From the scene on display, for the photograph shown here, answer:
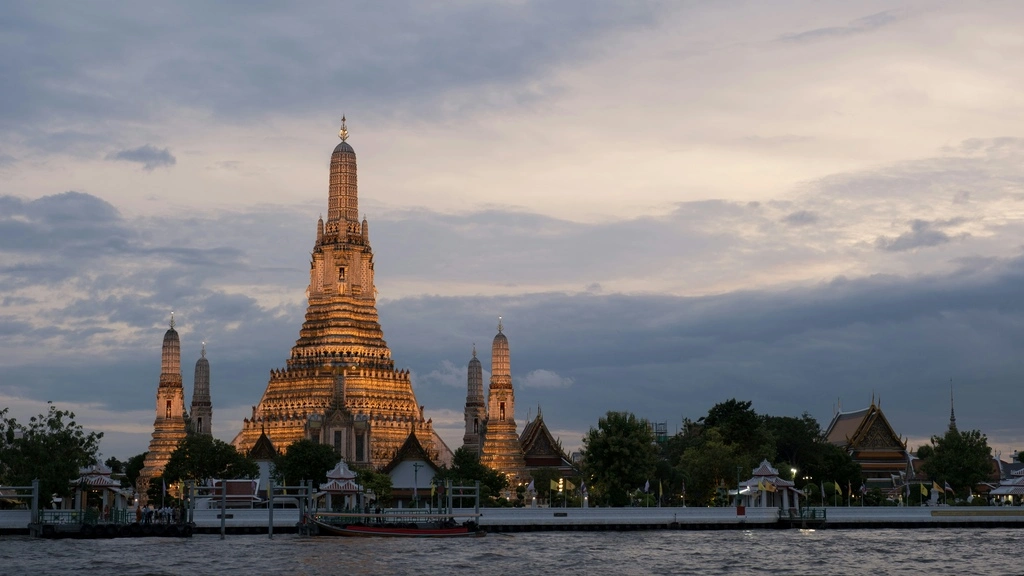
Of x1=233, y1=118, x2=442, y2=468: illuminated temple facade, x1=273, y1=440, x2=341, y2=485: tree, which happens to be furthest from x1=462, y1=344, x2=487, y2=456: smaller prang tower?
x1=273, y1=440, x2=341, y2=485: tree

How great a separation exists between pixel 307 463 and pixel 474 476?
12343mm

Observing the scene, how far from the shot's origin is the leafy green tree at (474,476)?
113m

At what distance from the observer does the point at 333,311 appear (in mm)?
143750

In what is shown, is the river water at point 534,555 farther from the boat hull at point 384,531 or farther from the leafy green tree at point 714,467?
the leafy green tree at point 714,467

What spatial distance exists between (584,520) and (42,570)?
3713 cm

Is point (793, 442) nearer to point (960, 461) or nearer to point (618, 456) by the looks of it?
point (960, 461)

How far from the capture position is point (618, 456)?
109125 mm

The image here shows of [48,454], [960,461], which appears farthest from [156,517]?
[960,461]

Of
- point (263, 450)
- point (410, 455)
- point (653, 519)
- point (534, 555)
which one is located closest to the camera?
point (534, 555)

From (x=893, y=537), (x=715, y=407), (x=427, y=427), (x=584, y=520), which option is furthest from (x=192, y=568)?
(x=427, y=427)

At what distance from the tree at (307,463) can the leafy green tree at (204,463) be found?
139 inches

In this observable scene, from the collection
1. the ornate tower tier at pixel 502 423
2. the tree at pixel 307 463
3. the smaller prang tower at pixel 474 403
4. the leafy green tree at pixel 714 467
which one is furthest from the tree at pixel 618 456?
the smaller prang tower at pixel 474 403

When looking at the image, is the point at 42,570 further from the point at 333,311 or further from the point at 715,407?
the point at 333,311

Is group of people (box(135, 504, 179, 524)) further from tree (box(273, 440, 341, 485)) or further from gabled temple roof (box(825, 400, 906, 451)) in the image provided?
gabled temple roof (box(825, 400, 906, 451))
